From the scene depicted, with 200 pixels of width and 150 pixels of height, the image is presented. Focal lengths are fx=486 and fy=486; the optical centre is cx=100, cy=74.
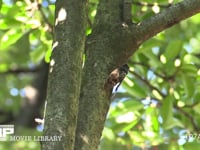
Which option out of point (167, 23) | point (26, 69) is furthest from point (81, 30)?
point (26, 69)

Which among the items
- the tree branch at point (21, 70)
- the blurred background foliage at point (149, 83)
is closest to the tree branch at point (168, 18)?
the blurred background foliage at point (149, 83)

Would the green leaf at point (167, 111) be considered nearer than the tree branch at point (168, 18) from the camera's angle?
No

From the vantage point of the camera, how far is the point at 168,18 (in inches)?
47.1

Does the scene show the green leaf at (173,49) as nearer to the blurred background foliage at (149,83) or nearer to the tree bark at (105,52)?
the blurred background foliage at (149,83)

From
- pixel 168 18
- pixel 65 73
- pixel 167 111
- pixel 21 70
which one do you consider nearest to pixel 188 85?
pixel 167 111

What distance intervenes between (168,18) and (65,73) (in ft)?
0.97

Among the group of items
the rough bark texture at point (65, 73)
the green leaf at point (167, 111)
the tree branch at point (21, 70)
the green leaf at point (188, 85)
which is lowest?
the tree branch at point (21, 70)

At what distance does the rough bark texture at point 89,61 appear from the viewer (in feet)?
3.50

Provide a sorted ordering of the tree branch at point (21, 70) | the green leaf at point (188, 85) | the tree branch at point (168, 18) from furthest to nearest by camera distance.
A: 1. the tree branch at point (21, 70)
2. the green leaf at point (188, 85)
3. the tree branch at point (168, 18)

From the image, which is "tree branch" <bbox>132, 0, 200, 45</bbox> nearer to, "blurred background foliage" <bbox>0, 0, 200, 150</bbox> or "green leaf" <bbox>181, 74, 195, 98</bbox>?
"blurred background foliage" <bbox>0, 0, 200, 150</bbox>

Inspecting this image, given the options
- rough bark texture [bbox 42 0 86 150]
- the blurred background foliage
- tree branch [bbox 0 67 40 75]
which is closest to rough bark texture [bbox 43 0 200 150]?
rough bark texture [bbox 42 0 86 150]

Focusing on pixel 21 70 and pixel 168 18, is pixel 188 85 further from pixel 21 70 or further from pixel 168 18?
pixel 21 70

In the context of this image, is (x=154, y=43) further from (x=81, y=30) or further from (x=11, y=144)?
(x=11, y=144)

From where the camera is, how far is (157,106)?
6.37ft
